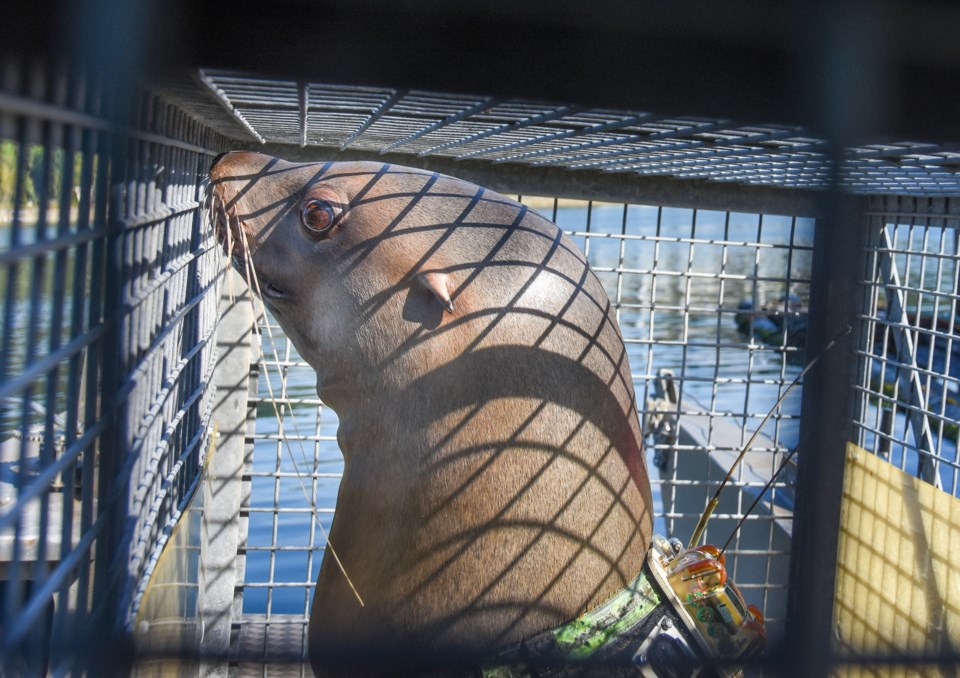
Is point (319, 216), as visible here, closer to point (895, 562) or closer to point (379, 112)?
point (379, 112)

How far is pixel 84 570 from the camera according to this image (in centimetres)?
107

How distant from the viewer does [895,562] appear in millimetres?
2777

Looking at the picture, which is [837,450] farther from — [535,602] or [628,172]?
[628,172]

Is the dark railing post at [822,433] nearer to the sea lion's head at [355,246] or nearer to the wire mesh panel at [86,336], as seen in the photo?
the wire mesh panel at [86,336]

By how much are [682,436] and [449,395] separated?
3.55m

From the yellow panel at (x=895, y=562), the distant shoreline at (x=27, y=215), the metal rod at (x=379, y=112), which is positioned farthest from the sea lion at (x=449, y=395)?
the yellow panel at (x=895, y=562)

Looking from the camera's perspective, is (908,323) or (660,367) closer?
(908,323)

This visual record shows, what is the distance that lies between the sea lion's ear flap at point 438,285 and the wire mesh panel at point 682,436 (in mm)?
312

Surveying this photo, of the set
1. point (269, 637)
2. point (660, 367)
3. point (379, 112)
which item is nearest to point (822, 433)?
point (379, 112)

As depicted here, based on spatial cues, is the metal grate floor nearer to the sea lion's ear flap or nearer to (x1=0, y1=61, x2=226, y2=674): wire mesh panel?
(x1=0, y1=61, x2=226, y2=674): wire mesh panel

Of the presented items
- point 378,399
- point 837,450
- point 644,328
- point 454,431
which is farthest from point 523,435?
point 644,328

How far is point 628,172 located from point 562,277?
109 centimetres

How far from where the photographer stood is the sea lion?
69.1 inches

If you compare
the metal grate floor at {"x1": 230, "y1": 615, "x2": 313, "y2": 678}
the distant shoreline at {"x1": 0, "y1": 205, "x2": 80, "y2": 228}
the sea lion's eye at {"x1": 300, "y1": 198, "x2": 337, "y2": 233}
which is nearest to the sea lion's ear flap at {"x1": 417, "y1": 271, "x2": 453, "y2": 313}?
the sea lion's eye at {"x1": 300, "y1": 198, "x2": 337, "y2": 233}
